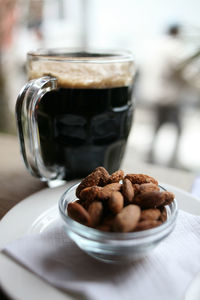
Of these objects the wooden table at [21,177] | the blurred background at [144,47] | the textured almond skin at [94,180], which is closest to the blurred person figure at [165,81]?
the blurred background at [144,47]

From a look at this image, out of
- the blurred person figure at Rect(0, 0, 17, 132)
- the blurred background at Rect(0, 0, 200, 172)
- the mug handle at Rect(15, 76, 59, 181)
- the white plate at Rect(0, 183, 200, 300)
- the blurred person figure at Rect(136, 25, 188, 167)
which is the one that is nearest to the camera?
the white plate at Rect(0, 183, 200, 300)

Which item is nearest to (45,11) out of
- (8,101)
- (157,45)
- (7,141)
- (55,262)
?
(157,45)

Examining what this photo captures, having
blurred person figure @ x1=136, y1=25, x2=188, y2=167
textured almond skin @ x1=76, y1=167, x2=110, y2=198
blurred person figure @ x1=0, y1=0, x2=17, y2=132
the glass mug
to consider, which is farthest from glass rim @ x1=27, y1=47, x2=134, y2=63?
blurred person figure @ x1=0, y1=0, x2=17, y2=132

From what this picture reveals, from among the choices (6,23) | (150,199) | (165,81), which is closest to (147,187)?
(150,199)

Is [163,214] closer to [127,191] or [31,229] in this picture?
[127,191]

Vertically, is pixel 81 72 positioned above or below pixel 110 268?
above

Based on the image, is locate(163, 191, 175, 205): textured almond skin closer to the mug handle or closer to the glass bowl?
the glass bowl

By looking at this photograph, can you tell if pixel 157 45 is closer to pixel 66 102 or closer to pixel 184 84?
pixel 184 84

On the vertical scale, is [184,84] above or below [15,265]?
below
